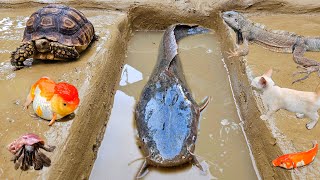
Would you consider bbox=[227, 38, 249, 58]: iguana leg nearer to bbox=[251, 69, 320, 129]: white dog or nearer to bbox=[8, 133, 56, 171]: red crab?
bbox=[251, 69, 320, 129]: white dog

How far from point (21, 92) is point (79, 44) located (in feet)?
3.93

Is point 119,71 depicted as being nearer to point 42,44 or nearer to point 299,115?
point 42,44

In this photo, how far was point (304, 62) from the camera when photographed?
5172 mm

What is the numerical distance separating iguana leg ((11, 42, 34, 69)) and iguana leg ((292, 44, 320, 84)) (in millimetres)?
3532

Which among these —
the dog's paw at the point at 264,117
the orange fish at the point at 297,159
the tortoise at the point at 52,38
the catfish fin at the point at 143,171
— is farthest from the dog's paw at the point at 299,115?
the tortoise at the point at 52,38

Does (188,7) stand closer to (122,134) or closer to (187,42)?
(187,42)

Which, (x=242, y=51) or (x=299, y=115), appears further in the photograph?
(x=242, y=51)

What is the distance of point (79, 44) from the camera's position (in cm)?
535

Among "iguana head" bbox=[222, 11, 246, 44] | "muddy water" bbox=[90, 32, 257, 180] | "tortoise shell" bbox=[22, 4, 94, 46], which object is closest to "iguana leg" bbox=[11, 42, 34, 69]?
"tortoise shell" bbox=[22, 4, 94, 46]

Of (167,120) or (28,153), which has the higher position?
(28,153)

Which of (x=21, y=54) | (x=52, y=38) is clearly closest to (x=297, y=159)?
(x=52, y=38)

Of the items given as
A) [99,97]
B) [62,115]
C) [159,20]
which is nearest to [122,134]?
[99,97]

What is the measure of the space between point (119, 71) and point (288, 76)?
2.62 meters

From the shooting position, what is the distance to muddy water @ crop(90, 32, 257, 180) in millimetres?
4090
